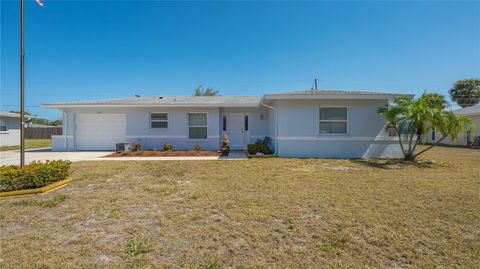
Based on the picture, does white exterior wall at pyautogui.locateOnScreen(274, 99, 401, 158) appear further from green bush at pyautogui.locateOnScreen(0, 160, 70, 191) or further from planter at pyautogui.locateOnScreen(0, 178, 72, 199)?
green bush at pyautogui.locateOnScreen(0, 160, 70, 191)

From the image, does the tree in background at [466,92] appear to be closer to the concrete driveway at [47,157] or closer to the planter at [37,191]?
the concrete driveway at [47,157]

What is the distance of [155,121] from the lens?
42.8 ft

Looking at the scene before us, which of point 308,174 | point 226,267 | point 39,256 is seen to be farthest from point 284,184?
point 39,256

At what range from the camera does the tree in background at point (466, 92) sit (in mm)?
27719

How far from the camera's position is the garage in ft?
43.5

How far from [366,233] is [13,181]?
22.8ft

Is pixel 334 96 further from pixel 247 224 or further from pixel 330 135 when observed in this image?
pixel 247 224

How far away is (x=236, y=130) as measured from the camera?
1370 centimetres

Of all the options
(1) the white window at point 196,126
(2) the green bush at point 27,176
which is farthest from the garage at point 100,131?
(2) the green bush at point 27,176

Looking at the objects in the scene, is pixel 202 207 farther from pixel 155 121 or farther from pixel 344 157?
pixel 155 121

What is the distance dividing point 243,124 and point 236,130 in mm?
570

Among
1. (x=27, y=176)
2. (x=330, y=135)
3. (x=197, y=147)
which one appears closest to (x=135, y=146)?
(x=197, y=147)

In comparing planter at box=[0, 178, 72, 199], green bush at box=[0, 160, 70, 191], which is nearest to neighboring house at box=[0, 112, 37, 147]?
green bush at box=[0, 160, 70, 191]

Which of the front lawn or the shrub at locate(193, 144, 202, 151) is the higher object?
the shrub at locate(193, 144, 202, 151)
